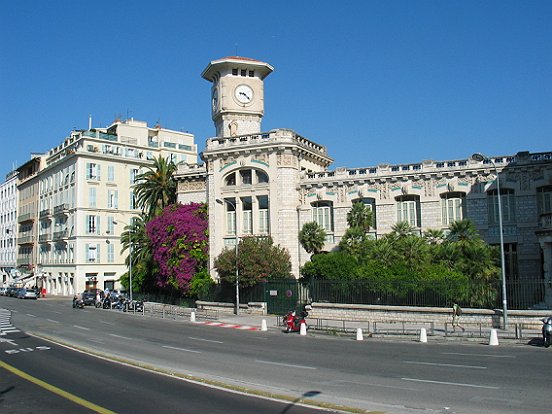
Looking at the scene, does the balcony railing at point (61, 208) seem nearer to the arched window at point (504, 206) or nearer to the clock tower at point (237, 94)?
the clock tower at point (237, 94)

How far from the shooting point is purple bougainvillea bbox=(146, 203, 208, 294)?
45.0 metres

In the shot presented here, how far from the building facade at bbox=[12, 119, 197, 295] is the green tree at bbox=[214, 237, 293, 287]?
34.0 metres

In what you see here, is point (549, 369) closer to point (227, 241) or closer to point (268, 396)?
point (268, 396)

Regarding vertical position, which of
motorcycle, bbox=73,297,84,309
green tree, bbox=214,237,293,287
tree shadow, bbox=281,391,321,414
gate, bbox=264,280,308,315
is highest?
green tree, bbox=214,237,293,287

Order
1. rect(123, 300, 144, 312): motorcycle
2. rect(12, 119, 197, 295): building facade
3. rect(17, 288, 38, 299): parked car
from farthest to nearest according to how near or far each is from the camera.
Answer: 1. rect(12, 119, 197, 295): building facade
2. rect(17, 288, 38, 299): parked car
3. rect(123, 300, 144, 312): motorcycle

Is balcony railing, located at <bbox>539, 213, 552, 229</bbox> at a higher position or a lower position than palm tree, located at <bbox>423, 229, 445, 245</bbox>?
higher

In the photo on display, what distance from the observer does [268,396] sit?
43.4 ft

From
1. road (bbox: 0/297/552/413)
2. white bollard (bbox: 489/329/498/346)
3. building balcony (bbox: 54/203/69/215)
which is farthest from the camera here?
building balcony (bbox: 54/203/69/215)

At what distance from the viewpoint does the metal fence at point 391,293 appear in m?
29.4

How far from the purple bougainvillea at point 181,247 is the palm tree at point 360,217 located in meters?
12.9

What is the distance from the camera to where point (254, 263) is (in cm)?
3906

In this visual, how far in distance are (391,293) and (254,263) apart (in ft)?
34.7

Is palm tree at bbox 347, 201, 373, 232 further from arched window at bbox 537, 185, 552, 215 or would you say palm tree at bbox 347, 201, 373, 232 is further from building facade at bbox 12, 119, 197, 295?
building facade at bbox 12, 119, 197, 295

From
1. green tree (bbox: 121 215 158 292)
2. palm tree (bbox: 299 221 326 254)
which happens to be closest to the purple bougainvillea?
green tree (bbox: 121 215 158 292)
